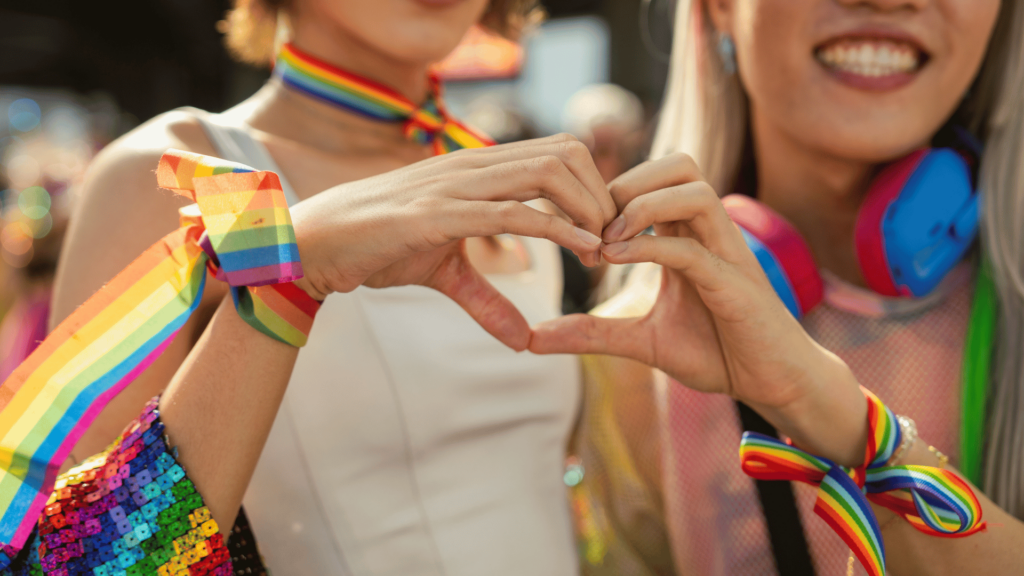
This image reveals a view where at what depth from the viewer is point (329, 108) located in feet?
4.21

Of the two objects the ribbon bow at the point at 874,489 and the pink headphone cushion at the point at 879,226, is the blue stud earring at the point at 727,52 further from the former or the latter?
the ribbon bow at the point at 874,489

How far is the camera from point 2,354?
10.8ft

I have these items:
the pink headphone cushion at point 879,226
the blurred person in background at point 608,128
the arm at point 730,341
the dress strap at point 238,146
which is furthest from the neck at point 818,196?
the blurred person in background at point 608,128

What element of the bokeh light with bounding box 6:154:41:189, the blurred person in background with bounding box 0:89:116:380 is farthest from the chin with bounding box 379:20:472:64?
the bokeh light with bounding box 6:154:41:189

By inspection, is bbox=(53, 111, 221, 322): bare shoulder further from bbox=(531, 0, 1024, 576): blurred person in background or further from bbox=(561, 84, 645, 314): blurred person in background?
bbox=(561, 84, 645, 314): blurred person in background

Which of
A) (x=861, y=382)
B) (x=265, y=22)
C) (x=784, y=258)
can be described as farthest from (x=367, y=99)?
(x=861, y=382)

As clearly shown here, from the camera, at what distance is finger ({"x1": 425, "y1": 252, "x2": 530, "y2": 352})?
894mm

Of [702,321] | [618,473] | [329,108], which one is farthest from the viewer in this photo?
[618,473]

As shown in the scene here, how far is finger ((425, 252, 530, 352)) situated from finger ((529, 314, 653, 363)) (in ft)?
0.08

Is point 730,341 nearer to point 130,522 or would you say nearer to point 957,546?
point 957,546

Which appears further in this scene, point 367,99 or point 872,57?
point 367,99

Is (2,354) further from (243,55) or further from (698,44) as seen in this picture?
(698,44)

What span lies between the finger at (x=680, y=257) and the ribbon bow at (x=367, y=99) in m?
0.53

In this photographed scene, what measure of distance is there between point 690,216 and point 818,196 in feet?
2.04
